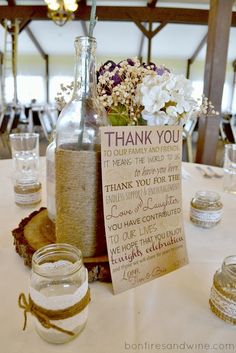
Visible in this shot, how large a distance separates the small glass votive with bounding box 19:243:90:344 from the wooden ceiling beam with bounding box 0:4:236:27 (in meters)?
6.68

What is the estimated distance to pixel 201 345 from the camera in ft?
1.30

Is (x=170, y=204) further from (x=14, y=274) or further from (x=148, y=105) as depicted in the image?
(x=14, y=274)

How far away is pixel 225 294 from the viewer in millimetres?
429

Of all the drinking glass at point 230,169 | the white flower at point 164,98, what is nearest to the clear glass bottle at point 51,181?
the white flower at point 164,98

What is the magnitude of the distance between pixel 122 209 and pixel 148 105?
20 centimetres

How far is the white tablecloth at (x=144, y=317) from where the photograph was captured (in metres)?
0.39

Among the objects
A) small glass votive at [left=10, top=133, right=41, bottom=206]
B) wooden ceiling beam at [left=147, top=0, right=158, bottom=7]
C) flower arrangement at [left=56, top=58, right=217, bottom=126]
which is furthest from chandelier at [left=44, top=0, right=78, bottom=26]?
flower arrangement at [left=56, top=58, right=217, bottom=126]

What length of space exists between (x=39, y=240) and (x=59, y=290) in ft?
0.61

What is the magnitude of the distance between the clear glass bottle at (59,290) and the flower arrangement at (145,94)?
294 millimetres

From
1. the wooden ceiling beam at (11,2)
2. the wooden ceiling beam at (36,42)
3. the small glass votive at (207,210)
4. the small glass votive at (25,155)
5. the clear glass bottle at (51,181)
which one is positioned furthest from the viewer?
the wooden ceiling beam at (36,42)

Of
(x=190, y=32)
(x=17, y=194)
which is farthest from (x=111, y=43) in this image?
(x=17, y=194)

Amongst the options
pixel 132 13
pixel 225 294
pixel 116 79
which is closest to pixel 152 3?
pixel 132 13

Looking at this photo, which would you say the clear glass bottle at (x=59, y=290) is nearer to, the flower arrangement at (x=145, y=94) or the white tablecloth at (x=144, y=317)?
the white tablecloth at (x=144, y=317)

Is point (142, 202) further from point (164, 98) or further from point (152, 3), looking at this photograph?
point (152, 3)
